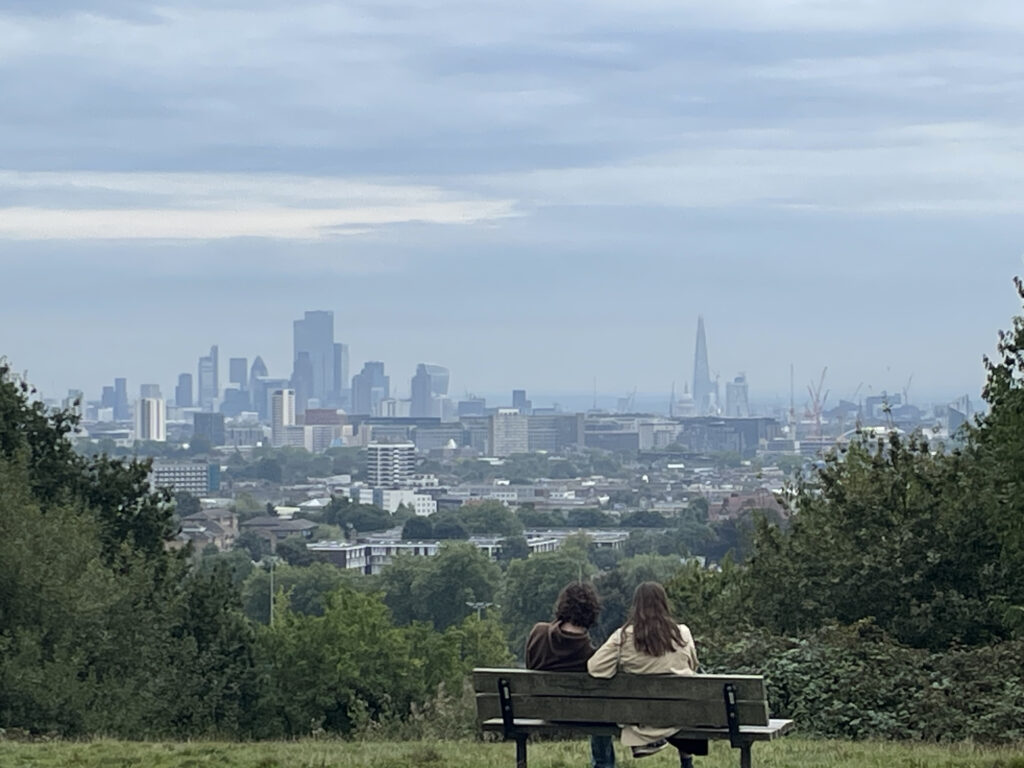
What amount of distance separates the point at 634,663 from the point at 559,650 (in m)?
0.38

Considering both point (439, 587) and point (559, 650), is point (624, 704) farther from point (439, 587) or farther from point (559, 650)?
point (439, 587)

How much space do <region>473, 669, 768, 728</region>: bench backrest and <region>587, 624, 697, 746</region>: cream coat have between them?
0.16 feet

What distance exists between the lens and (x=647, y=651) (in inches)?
292

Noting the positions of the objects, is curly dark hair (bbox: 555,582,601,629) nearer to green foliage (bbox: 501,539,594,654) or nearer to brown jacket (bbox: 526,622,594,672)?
brown jacket (bbox: 526,622,594,672)

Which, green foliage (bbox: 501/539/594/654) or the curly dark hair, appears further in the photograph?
green foliage (bbox: 501/539/594/654)

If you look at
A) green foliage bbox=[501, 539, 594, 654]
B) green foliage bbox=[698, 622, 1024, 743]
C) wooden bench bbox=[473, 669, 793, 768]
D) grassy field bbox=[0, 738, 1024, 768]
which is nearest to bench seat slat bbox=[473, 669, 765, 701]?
wooden bench bbox=[473, 669, 793, 768]

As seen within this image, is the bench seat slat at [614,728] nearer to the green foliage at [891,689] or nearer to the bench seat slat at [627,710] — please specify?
the bench seat slat at [627,710]

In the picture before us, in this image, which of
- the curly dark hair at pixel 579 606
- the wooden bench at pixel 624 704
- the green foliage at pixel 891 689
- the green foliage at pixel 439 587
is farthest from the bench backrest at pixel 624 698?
the green foliage at pixel 439 587

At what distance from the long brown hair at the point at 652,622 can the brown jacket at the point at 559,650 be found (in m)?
0.29

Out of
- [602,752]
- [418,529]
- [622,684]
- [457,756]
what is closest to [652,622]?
[622,684]

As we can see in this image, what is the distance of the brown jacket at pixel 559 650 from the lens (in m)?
7.63

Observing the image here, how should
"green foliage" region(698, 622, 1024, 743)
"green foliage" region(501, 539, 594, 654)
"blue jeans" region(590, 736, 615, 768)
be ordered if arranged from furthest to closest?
"green foliage" region(501, 539, 594, 654)
"green foliage" region(698, 622, 1024, 743)
"blue jeans" region(590, 736, 615, 768)

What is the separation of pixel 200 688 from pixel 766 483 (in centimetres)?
16969

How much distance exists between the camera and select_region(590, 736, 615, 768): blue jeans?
25.8 feet
